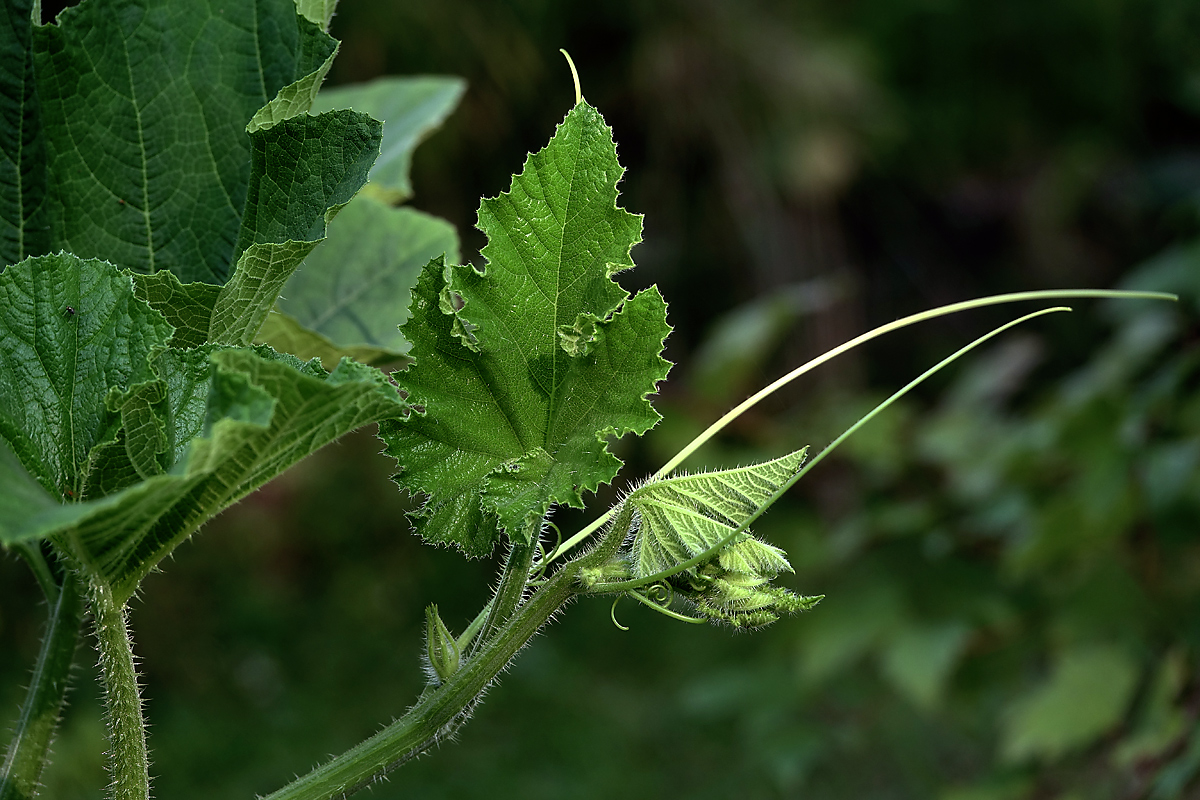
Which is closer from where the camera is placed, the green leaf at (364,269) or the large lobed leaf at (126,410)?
the large lobed leaf at (126,410)

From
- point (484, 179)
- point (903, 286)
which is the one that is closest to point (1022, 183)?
point (903, 286)

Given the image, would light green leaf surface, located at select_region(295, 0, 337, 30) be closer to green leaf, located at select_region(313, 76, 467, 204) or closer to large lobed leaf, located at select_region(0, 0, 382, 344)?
large lobed leaf, located at select_region(0, 0, 382, 344)

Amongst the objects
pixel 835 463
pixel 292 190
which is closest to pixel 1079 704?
pixel 835 463

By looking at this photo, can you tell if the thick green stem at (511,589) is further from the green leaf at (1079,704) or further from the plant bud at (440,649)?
the green leaf at (1079,704)

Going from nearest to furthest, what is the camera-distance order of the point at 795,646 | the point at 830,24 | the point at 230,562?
the point at 795,646
the point at 830,24
the point at 230,562

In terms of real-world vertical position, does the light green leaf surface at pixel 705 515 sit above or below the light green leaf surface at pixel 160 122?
below

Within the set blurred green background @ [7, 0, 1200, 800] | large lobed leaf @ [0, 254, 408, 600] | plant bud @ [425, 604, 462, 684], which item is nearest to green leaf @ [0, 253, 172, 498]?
large lobed leaf @ [0, 254, 408, 600]

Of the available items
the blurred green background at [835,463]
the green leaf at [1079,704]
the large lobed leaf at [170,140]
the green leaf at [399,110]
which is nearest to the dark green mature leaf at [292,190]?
the large lobed leaf at [170,140]

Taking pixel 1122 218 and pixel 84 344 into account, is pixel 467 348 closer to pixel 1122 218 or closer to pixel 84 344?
pixel 84 344
